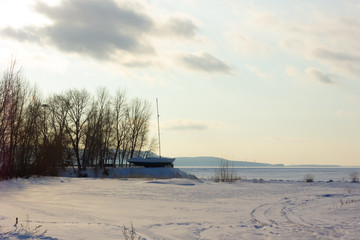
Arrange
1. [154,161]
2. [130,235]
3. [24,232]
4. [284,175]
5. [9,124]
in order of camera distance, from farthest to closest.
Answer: [284,175]
[154,161]
[9,124]
[130,235]
[24,232]

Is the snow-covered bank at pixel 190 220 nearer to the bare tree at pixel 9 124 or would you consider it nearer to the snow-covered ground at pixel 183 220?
the snow-covered ground at pixel 183 220

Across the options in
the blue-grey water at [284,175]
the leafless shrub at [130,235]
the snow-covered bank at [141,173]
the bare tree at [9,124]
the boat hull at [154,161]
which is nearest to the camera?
the leafless shrub at [130,235]

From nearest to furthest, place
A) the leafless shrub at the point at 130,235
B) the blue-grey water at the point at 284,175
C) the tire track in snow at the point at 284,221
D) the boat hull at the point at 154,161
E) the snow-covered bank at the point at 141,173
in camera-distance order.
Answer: the leafless shrub at the point at 130,235 → the tire track in snow at the point at 284,221 → the snow-covered bank at the point at 141,173 → the boat hull at the point at 154,161 → the blue-grey water at the point at 284,175

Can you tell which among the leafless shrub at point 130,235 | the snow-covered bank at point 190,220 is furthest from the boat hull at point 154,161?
the leafless shrub at point 130,235

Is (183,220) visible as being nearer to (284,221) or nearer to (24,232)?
(284,221)

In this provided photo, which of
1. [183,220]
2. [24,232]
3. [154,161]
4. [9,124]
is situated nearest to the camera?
[24,232]

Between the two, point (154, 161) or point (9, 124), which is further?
point (154, 161)

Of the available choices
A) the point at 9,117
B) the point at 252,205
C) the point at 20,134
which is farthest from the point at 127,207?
the point at 20,134

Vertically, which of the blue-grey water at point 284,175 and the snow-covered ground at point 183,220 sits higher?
the snow-covered ground at point 183,220

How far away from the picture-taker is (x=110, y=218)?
8.72 m

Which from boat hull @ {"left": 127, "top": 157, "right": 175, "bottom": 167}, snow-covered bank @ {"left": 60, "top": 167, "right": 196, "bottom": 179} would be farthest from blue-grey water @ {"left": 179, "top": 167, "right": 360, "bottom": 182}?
boat hull @ {"left": 127, "top": 157, "right": 175, "bottom": 167}

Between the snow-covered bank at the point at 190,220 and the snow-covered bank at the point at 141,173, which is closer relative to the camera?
the snow-covered bank at the point at 190,220

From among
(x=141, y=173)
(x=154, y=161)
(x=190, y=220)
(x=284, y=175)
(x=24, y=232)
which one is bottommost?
(x=284, y=175)

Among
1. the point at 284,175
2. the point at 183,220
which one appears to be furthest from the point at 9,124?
the point at 284,175
